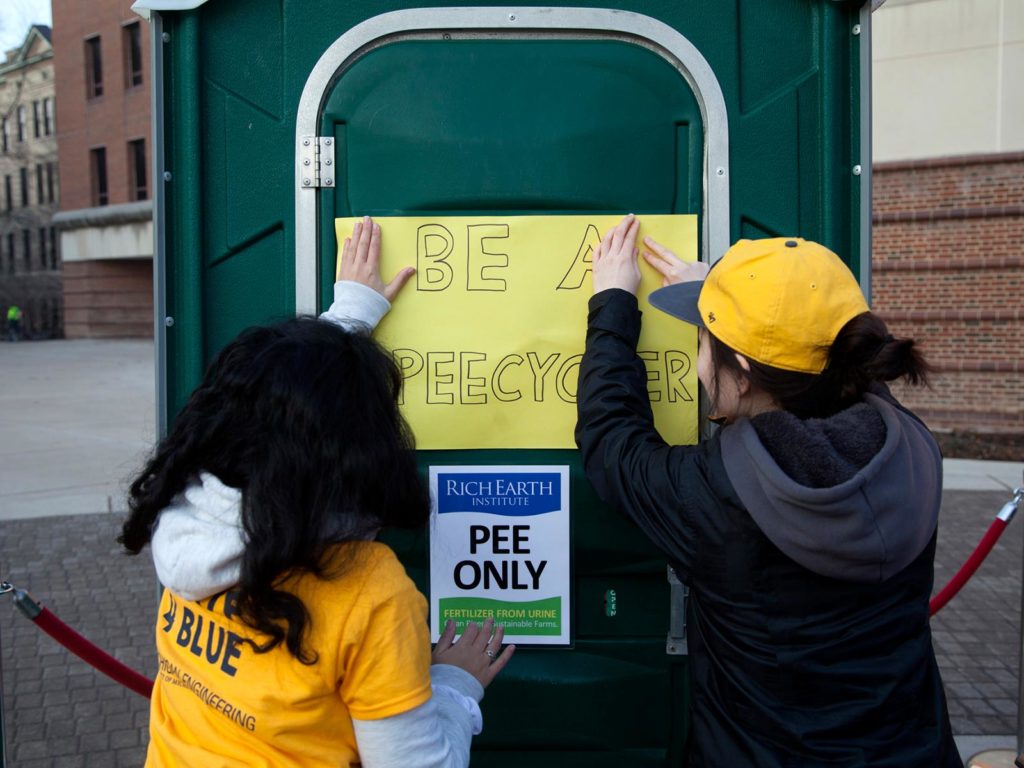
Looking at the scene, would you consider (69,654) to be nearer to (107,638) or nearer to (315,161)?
(107,638)

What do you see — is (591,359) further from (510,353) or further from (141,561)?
(141,561)

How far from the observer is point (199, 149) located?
215 cm

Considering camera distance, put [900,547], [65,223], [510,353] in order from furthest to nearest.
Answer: [65,223], [510,353], [900,547]

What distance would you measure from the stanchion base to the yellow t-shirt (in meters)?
3.20

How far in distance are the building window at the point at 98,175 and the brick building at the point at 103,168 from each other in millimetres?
34

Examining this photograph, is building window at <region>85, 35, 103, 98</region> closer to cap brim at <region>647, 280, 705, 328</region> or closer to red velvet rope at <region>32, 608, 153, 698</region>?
red velvet rope at <region>32, 608, 153, 698</region>

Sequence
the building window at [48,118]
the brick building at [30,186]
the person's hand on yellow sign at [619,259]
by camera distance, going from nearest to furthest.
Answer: the person's hand on yellow sign at [619,259] < the brick building at [30,186] < the building window at [48,118]

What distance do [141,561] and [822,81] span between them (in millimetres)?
5949

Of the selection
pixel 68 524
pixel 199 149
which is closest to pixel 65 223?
pixel 68 524

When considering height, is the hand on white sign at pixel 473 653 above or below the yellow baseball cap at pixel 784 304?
below

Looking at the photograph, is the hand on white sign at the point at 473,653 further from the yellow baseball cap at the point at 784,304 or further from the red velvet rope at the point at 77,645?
the red velvet rope at the point at 77,645

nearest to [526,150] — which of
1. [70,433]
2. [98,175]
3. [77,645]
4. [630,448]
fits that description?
[630,448]

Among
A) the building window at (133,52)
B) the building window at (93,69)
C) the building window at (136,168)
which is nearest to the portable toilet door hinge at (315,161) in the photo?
the building window at (136,168)

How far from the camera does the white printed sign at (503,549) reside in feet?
6.97
